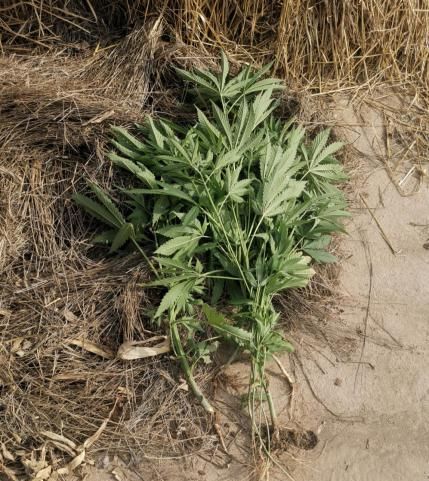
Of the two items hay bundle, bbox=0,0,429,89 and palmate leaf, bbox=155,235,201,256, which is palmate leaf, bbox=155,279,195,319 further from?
hay bundle, bbox=0,0,429,89

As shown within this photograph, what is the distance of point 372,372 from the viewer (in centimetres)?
234

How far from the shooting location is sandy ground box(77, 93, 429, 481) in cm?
213

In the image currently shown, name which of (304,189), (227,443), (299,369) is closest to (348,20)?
(304,189)

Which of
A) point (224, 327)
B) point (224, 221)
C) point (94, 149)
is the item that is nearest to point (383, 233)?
point (224, 221)

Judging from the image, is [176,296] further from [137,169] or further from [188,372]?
[137,169]

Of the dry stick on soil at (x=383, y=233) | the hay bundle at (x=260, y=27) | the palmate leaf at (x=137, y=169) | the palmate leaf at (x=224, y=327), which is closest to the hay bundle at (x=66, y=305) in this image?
the palmate leaf at (x=137, y=169)

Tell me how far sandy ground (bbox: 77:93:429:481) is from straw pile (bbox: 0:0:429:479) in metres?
0.22

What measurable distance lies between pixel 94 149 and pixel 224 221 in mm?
571

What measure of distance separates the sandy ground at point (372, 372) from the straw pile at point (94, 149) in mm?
215

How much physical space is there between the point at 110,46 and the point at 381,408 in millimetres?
1780

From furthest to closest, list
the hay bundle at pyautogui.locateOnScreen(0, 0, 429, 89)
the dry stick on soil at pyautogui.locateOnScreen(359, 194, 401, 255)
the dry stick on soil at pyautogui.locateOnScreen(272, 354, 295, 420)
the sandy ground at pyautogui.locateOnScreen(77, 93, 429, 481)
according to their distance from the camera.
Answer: the hay bundle at pyautogui.locateOnScreen(0, 0, 429, 89) < the dry stick on soil at pyautogui.locateOnScreen(359, 194, 401, 255) < the dry stick on soil at pyautogui.locateOnScreen(272, 354, 295, 420) < the sandy ground at pyautogui.locateOnScreen(77, 93, 429, 481)

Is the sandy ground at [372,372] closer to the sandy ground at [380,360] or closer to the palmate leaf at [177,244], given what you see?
the sandy ground at [380,360]

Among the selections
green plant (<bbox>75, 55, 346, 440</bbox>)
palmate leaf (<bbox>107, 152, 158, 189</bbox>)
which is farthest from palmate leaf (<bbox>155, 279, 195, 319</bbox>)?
palmate leaf (<bbox>107, 152, 158, 189</bbox>)

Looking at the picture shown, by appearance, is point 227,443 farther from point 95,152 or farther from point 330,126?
point 330,126
